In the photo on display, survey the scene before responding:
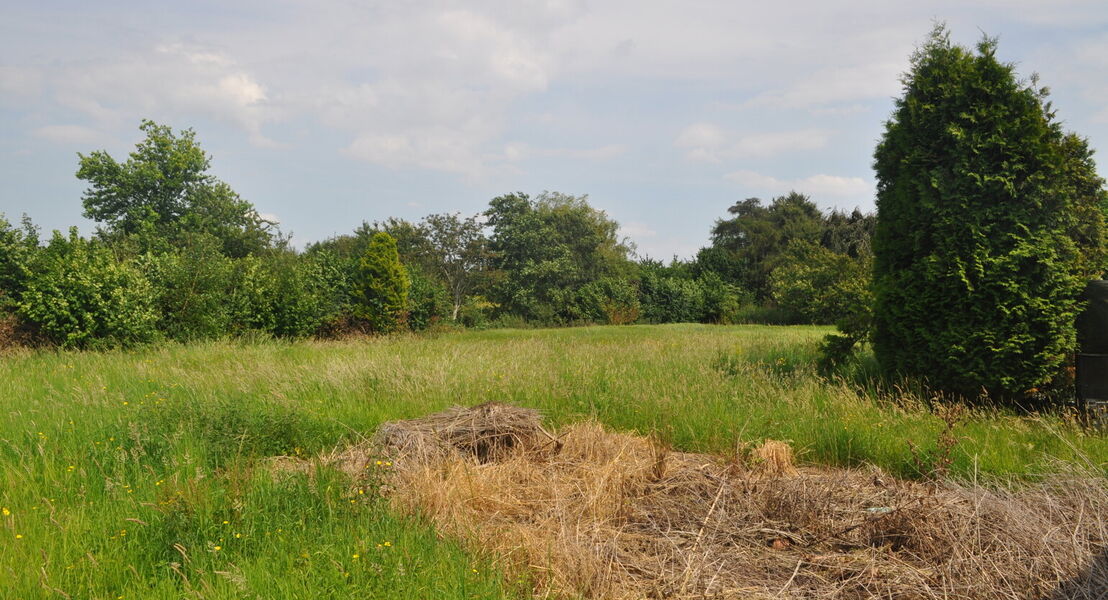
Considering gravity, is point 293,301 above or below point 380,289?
below

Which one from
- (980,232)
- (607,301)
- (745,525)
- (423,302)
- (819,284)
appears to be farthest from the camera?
(607,301)

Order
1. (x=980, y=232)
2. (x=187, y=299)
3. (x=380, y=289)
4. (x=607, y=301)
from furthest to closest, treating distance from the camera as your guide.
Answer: (x=607, y=301), (x=380, y=289), (x=187, y=299), (x=980, y=232)

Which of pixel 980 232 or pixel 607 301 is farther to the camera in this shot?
pixel 607 301

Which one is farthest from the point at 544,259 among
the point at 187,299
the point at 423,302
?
the point at 187,299

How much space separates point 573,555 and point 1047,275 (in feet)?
20.6

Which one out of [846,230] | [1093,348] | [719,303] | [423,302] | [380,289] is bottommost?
[1093,348]

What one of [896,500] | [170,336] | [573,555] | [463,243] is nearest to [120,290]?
[170,336]

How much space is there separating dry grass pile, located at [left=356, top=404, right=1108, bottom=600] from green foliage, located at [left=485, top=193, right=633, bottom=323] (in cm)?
2519

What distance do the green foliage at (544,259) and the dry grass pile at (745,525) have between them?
25.2 m

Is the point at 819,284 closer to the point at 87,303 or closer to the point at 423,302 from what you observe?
the point at 423,302

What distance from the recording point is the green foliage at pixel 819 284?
71.1 feet

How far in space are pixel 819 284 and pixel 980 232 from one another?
2008cm

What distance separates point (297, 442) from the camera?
581cm

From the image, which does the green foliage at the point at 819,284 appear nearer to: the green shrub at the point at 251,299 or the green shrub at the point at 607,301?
the green shrub at the point at 607,301
